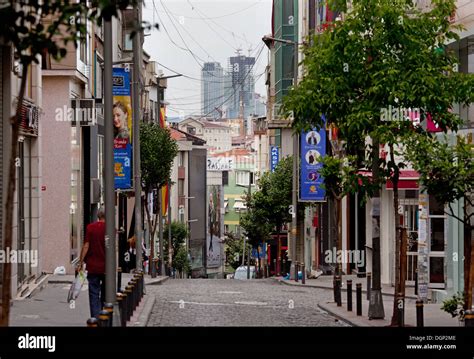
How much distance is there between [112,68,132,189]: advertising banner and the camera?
1318 inches

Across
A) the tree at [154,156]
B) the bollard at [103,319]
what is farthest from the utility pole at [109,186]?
the tree at [154,156]

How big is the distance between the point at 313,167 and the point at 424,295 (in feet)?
50.7

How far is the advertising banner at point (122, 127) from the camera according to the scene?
33.5m

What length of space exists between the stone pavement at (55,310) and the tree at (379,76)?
538 centimetres

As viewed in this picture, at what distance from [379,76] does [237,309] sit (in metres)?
7.42

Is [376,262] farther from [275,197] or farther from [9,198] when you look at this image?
[275,197]

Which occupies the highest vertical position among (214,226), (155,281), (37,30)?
(37,30)

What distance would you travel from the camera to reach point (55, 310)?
2134 centimetres

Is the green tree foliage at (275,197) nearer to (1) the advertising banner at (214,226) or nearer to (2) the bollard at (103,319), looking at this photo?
(2) the bollard at (103,319)

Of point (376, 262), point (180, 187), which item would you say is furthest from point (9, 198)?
point (180, 187)

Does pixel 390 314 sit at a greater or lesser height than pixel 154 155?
lesser

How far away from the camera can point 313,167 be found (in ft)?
140

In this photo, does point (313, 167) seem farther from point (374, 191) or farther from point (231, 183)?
point (231, 183)
